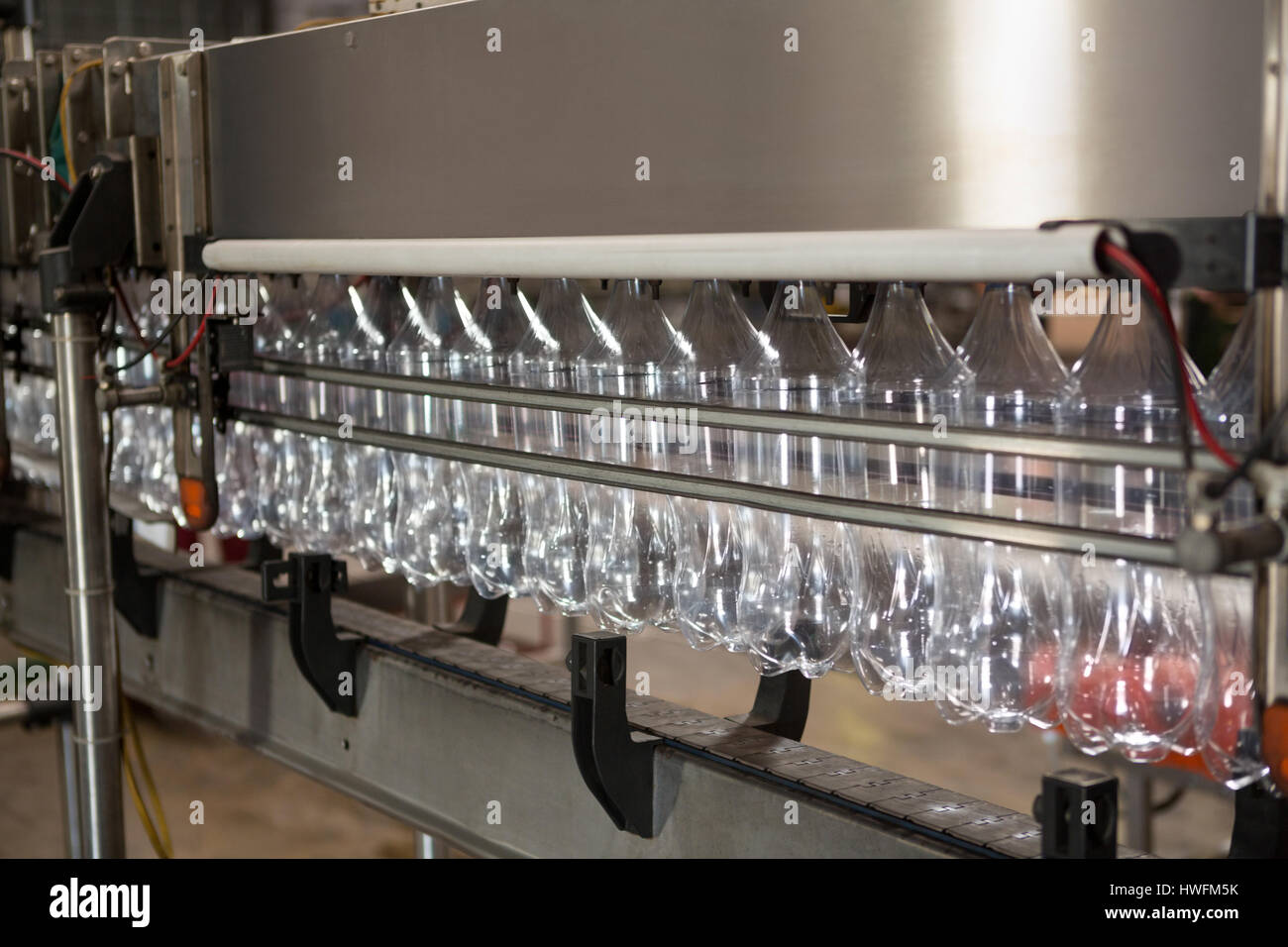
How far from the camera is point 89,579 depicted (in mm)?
1608

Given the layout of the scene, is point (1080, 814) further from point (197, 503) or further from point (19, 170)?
point (19, 170)

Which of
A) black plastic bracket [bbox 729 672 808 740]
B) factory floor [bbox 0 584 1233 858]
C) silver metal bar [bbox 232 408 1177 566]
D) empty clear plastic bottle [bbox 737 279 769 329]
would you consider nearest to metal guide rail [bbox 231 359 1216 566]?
silver metal bar [bbox 232 408 1177 566]

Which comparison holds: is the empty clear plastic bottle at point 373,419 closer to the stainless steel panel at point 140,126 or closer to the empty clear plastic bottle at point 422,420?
the empty clear plastic bottle at point 422,420

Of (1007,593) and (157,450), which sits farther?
(157,450)

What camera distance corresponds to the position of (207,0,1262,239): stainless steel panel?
0.76 m

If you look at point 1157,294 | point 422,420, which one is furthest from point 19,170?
point 1157,294

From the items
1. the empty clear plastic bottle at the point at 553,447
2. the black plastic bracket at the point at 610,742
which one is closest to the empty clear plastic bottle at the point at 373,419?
the empty clear plastic bottle at the point at 553,447

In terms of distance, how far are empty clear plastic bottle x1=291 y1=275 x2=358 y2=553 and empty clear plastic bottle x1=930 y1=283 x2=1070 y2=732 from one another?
771mm

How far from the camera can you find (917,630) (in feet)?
3.43

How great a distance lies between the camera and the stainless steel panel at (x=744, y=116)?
764mm

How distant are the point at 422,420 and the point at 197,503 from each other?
354 millimetres

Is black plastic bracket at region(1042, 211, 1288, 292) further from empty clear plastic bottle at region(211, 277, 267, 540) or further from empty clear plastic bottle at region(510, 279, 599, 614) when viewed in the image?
empty clear plastic bottle at region(211, 277, 267, 540)

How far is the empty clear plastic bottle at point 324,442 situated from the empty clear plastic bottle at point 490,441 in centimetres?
20
